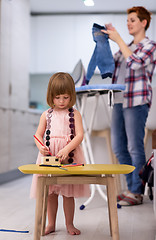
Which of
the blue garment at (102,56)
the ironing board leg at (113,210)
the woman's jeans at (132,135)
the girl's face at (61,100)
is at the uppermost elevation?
the blue garment at (102,56)

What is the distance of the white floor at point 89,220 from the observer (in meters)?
1.37

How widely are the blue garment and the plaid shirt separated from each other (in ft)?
0.39

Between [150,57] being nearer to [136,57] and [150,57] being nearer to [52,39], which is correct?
[136,57]

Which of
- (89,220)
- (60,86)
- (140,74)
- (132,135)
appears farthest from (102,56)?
(89,220)

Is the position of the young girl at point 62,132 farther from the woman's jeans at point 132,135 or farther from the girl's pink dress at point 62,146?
the woman's jeans at point 132,135

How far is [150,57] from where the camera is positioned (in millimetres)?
1969

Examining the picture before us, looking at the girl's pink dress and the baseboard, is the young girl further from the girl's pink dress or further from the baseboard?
the baseboard

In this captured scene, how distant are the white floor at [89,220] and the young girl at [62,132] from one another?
0.32 ft

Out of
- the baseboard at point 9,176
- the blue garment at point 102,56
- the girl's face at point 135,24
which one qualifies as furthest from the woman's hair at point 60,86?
the baseboard at point 9,176

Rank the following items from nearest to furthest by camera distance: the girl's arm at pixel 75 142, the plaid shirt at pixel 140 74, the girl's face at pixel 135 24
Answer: the girl's arm at pixel 75 142 → the plaid shirt at pixel 140 74 → the girl's face at pixel 135 24

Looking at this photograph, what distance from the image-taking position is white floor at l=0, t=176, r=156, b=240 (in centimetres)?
137

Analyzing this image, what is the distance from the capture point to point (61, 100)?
135 centimetres

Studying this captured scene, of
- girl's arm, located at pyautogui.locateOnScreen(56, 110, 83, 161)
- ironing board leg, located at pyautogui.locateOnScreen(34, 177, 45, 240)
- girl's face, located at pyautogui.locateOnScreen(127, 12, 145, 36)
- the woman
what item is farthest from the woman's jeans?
ironing board leg, located at pyautogui.locateOnScreen(34, 177, 45, 240)

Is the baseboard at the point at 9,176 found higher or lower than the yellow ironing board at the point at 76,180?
lower
